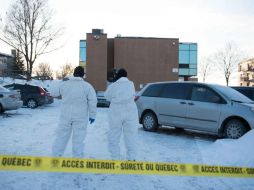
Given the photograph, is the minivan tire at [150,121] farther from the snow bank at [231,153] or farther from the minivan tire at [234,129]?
the snow bank at [231,153]

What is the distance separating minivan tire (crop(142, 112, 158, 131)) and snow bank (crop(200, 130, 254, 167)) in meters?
3.03

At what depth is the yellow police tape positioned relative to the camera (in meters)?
5.40

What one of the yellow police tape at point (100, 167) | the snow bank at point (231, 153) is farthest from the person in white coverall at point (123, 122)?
the yellow police tape at point (100, 167)

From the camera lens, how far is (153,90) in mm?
13742

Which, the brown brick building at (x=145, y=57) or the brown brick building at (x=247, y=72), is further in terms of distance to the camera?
the brown brick building at (x=247, y=72)

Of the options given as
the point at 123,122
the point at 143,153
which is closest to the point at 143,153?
the point at 143,153

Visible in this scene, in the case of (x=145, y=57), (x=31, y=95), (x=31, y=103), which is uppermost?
(x=145, y=57)

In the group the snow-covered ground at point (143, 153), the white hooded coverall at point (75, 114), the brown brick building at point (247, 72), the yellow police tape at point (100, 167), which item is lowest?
the snow-covered ground at point (143, 153)

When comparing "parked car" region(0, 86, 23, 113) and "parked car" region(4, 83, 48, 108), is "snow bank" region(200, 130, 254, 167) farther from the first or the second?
"parked car" region(4, 83, 48, 108)

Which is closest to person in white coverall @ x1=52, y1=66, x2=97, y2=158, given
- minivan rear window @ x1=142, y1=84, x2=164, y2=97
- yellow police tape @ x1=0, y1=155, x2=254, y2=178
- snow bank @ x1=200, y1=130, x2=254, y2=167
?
yellow police tape @ x1=0, y1=155, x2=254, y2=178

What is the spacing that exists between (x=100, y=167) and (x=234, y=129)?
6.63 meters

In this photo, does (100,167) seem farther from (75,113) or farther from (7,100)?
(7,100)

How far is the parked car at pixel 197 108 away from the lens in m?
11.4

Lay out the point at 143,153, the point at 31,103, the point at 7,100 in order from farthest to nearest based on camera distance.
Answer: the point at 31,103 < the point at 7,100 < the point at 143,153
